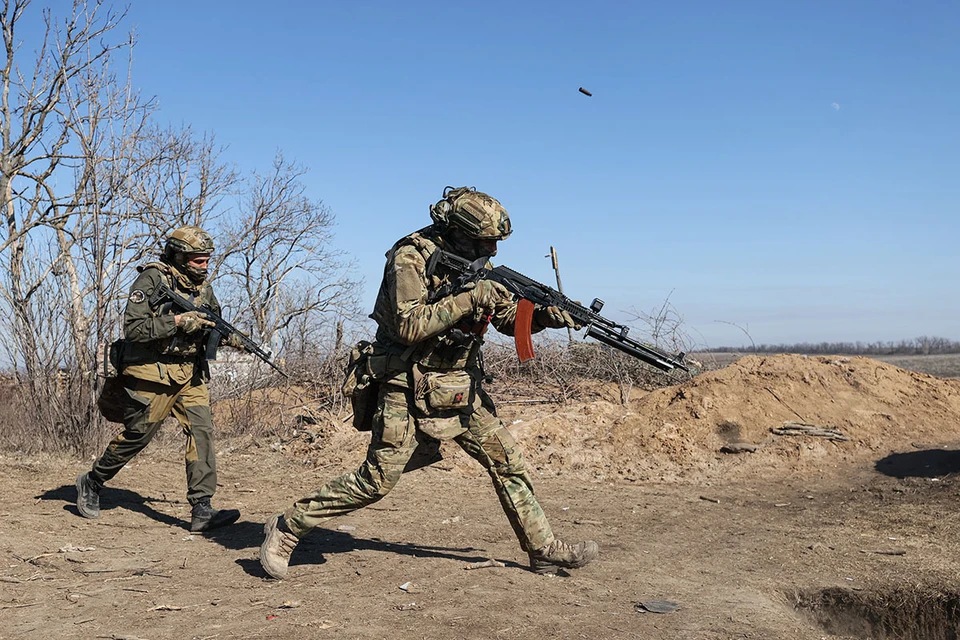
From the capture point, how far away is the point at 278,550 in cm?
435

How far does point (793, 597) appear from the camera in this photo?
4.51 meters

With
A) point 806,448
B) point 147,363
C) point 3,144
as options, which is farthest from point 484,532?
point 3,144

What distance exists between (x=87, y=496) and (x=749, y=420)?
265 inches

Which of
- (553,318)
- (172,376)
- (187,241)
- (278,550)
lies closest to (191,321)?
(172,376)

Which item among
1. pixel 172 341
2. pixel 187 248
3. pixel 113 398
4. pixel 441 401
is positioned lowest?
pixel 113 398

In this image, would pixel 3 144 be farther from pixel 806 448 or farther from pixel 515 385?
pixel 806 448

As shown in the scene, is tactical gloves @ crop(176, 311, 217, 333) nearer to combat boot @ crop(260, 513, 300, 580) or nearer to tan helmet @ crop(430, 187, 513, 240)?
combat boot @ crop(260, 513, 300, 580)

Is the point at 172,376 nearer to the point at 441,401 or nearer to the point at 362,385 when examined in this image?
the point at 362,385

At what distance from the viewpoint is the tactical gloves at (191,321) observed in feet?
17.7

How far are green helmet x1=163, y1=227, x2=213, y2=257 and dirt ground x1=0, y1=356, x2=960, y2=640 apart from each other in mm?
2062

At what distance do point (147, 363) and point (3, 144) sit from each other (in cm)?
1014

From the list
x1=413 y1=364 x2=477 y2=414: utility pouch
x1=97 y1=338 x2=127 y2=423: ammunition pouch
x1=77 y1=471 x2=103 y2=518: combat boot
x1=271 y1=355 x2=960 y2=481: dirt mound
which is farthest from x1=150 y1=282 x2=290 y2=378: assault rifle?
x1=271 y1=355 x2=960 y2=481: dirt mound

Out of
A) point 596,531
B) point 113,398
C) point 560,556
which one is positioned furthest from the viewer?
point 596,531

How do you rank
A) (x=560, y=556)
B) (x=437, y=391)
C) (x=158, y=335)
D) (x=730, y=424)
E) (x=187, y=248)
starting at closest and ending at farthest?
1. (x=437, y=391)
2. (x=560, y=556)
3. (x=158, y=335)
4. (x=187, y=248)
5. (x=730, y=424)
